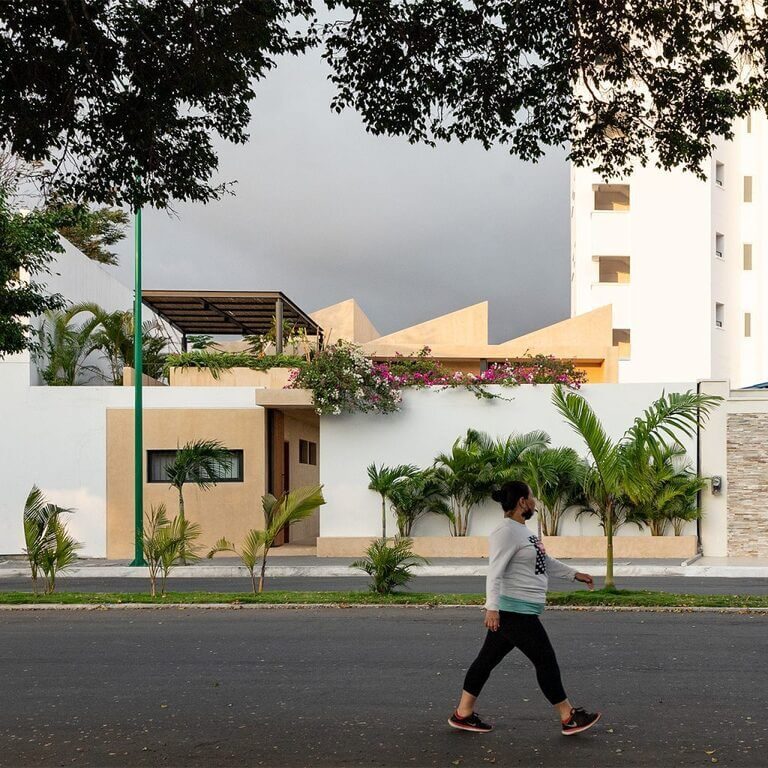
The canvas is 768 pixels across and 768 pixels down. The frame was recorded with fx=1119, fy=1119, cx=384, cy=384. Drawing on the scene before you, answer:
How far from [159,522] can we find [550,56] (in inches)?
369

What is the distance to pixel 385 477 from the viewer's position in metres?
25.3

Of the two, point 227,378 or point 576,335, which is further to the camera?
point 576,335

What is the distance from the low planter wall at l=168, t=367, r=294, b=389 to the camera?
27047 mm

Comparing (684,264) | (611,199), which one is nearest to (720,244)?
(684,264)

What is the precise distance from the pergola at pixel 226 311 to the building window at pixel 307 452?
320 centimetres

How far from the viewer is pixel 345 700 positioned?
8.98m

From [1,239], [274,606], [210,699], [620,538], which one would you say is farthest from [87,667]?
[620,538]

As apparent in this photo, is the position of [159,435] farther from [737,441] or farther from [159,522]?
[737,441]

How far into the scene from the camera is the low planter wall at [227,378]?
88.7ft

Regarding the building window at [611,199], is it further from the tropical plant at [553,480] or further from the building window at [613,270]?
the tropical plant at [553,480]

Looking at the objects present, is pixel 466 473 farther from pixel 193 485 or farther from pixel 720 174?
pixel 720 174

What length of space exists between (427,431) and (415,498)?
63.8 inches

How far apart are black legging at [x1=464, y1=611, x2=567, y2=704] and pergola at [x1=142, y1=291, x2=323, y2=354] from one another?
20.1 meters

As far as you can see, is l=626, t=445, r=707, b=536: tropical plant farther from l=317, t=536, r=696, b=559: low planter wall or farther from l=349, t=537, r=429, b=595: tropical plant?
l=349, t=537, r=429, b=595: tropical plant
